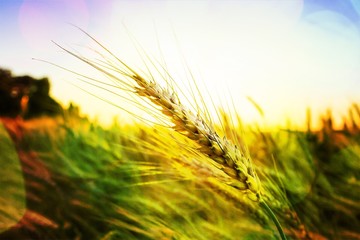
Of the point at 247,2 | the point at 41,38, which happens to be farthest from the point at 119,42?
the point at 247,2

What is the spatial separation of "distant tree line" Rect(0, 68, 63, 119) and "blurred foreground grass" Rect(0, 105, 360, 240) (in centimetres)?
2

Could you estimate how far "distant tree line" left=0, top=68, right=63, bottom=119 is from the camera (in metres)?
0.84

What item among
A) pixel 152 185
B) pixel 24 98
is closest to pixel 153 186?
pixel 152 185

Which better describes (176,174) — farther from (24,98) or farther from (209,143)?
(24,98)

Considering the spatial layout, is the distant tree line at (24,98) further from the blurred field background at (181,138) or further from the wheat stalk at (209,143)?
the wheat stalk at (209,143)

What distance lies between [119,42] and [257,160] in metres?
0.39

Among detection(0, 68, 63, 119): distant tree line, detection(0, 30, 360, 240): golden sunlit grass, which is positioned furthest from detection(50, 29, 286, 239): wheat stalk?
detection(0, 68, 63, 119): distant tree line

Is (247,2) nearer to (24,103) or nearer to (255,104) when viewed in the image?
(255,104)

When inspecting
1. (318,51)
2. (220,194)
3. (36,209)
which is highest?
(318,51)

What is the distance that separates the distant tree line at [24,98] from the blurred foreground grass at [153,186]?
2 cm

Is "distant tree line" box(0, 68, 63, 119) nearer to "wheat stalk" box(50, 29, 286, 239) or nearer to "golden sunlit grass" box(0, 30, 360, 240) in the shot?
"golden sunlit grass" box(0, 30, 360, 240)

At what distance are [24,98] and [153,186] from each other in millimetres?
410

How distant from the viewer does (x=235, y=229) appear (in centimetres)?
65

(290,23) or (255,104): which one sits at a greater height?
(290,23)
